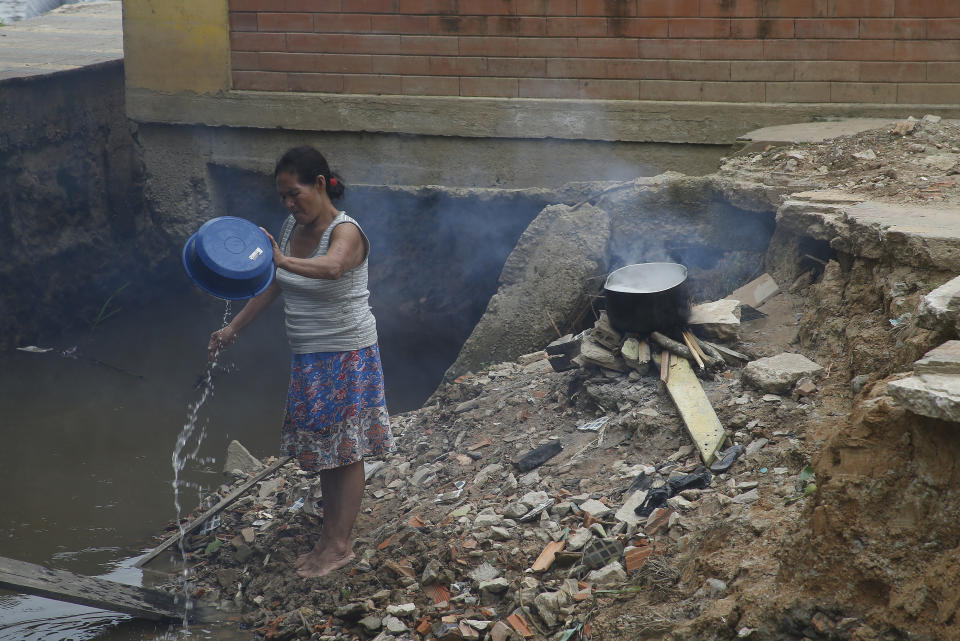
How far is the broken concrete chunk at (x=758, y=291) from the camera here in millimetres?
4707

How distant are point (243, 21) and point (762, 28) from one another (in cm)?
433

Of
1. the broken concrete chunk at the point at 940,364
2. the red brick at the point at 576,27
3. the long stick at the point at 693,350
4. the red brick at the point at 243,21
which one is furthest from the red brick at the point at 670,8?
the broken concrete chunk at the point at 940,364

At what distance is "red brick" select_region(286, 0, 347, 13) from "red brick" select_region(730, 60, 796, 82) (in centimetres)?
332

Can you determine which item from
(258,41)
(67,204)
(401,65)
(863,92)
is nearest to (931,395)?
(863,92)

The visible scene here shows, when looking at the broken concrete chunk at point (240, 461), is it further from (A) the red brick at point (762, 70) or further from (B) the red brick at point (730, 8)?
(B) the red brick at point (730, 8)

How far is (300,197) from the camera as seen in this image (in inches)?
134

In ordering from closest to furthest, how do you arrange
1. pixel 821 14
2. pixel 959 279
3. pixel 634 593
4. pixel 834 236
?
pixel 959 279, pixel 634 593, pixel 834 236, pixel 821 14

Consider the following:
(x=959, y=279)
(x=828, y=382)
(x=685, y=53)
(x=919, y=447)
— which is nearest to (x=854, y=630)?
(x=919, y=447)

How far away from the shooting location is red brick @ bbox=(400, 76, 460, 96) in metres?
7.04

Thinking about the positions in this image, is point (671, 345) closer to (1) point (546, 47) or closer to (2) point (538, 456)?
(2) point (538, 456)

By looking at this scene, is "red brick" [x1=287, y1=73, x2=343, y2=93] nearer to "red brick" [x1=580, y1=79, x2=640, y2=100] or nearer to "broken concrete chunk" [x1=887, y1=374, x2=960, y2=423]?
"red brick" [x1=580, y1=79, x2=640, y2=100]

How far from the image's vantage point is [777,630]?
2.18m

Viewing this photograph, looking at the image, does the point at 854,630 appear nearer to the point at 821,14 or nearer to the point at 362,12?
the point at 821,14

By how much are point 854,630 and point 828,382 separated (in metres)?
1.72
